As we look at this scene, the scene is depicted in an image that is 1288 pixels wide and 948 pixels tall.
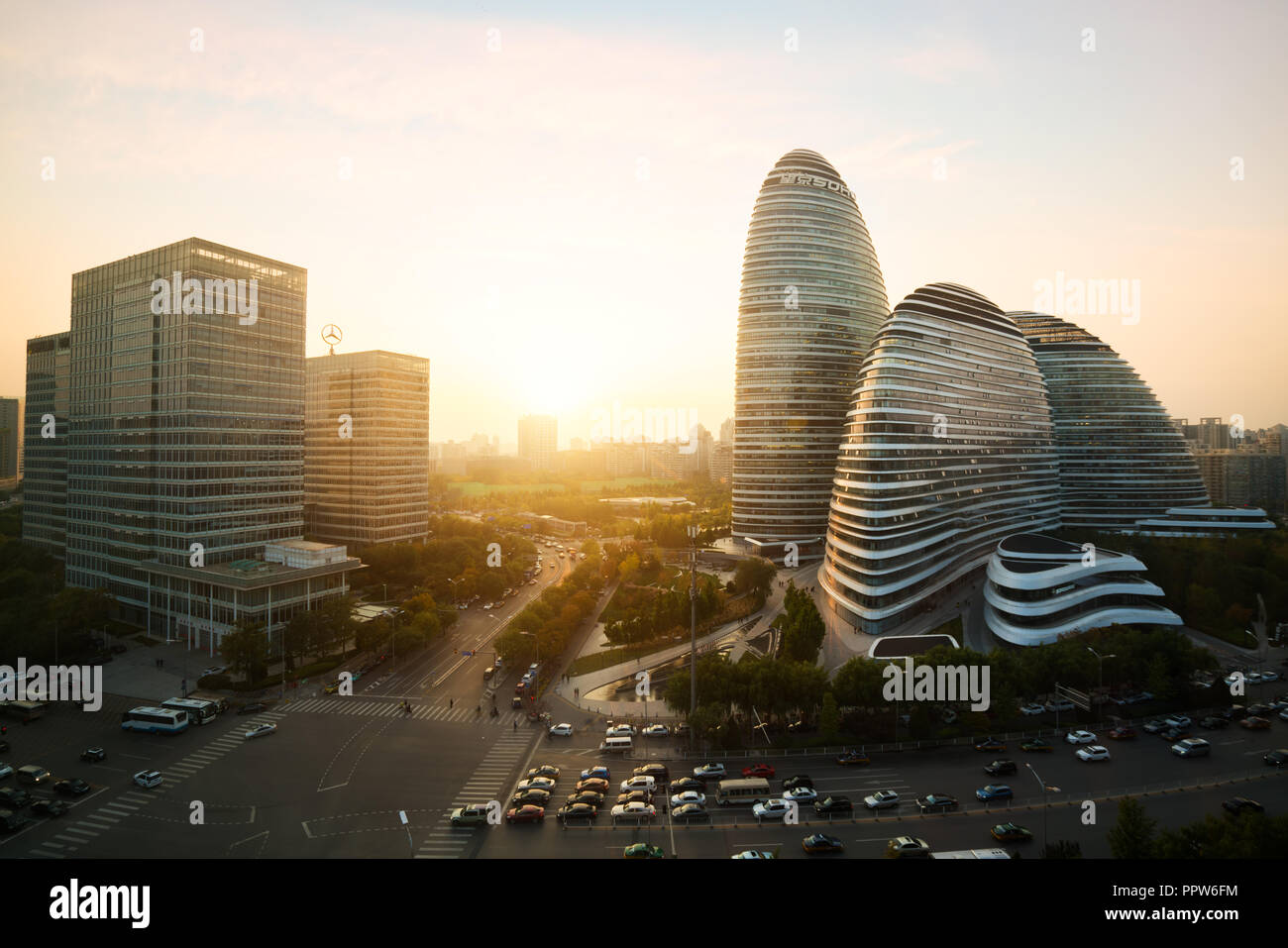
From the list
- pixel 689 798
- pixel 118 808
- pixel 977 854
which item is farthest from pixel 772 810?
pixel 118 808

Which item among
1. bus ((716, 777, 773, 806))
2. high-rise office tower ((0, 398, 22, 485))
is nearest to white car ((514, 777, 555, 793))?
bus ((716, 777, 773, 806))

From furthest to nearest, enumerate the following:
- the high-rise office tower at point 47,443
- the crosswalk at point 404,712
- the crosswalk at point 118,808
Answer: the high-rise office tower at point 47,443 → the crosswalk at point 404,712 → the crosswalk at point 118,808

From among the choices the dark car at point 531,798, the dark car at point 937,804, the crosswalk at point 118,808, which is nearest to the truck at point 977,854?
the dark car at point 937,804

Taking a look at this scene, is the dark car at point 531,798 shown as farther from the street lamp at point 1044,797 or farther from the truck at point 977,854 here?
the street lamp at point 1044,797

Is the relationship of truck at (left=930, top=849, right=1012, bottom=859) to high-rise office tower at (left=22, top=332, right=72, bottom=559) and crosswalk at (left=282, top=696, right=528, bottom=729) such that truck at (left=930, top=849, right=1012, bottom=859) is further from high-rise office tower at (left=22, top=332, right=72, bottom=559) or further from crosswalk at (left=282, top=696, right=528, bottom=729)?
high-rise office tower at (left=22, top=332, right=72, bottom=559)
